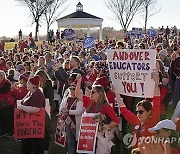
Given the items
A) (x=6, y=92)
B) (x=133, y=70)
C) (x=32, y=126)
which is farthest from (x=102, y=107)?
(x=6, y=92)

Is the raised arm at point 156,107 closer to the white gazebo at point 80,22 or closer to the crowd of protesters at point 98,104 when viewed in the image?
the crowd of protesters at point 98,104

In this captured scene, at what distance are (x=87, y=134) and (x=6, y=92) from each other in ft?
11.4

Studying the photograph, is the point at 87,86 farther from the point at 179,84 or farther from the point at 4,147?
the point at 179,84

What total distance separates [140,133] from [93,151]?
3.99ft

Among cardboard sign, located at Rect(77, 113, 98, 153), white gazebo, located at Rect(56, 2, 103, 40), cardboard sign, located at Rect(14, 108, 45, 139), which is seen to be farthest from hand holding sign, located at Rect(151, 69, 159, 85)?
white gazebo, located at Rect(56, 2, 103, 40)

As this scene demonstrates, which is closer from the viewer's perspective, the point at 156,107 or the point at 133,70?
the point at 156,107

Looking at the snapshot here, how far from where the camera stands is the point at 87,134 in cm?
661

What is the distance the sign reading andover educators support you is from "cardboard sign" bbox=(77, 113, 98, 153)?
2.04ft

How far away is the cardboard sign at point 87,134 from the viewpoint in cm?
653

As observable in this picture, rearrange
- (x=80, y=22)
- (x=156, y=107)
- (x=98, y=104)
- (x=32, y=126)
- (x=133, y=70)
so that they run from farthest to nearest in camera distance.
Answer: (x=80, y=22)
(x=32, y=126)
(x=98, y=104)
(x=133, y=70)
(x=156, y=107)

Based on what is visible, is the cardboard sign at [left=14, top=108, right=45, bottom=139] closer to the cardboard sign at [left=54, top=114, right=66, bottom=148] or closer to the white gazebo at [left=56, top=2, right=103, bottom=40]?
the cardboard sign at [left=54, top=114, right=66, bottom=148]

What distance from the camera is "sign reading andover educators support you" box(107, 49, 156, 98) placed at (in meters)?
6.21

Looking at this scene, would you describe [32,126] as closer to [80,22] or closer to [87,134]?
[87,134]

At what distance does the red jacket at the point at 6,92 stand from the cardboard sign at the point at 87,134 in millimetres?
3258
